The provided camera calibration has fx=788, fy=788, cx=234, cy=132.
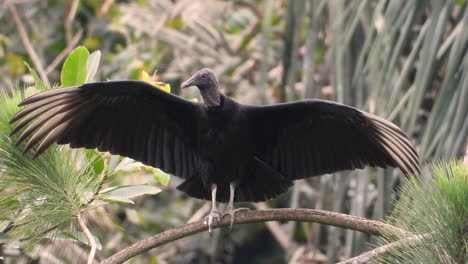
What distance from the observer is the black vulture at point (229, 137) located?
224cm

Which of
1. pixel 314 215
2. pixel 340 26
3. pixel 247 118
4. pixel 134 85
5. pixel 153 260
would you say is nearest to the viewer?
pixel 314 215

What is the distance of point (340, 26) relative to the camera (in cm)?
304

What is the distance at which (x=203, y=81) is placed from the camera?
2443 mm

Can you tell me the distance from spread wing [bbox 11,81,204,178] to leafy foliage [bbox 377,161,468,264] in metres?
0.90

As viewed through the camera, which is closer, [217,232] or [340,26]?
[340,26]

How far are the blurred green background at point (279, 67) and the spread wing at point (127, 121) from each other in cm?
26

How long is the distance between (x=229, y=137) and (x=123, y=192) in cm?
47

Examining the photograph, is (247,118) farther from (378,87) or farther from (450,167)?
(450,167)

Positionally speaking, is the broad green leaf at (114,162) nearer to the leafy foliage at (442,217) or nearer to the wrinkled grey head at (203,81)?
the wrinkled grey head at (203,81)

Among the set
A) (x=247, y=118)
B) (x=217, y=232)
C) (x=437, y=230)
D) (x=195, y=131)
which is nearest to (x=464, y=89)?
(x=247, y=118)

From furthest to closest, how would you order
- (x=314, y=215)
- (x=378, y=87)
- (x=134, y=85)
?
(x=378, y=87), (x=134, y=85), (x=314, y=215)

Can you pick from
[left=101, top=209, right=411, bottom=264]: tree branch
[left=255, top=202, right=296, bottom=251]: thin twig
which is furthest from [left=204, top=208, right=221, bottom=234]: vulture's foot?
[left=255, top=202, right=296, bottom=251]: thin twig

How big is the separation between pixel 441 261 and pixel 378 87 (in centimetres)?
154

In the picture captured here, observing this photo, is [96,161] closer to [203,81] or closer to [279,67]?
[203,81]
